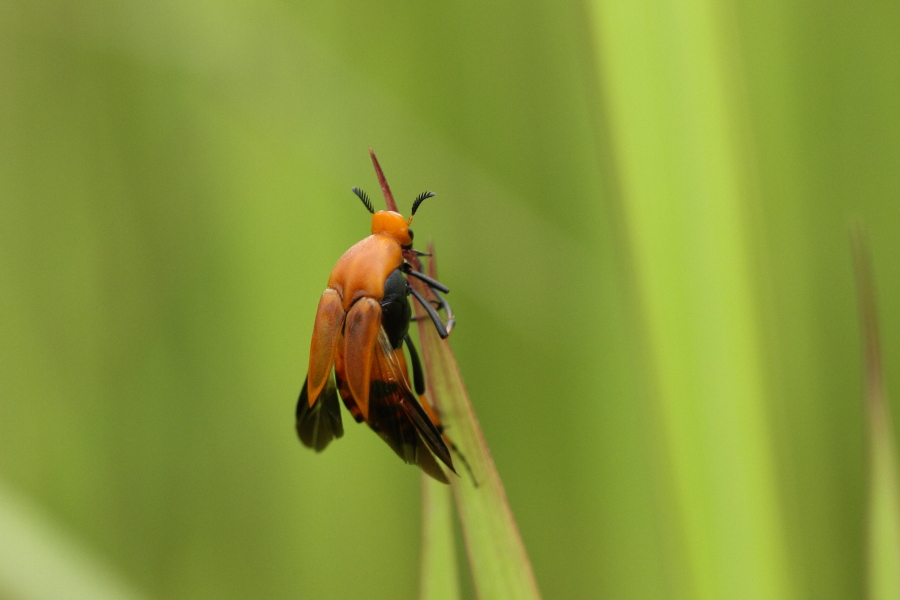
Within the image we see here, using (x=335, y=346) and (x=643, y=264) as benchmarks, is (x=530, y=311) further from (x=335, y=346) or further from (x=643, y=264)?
(x=643, y=264)

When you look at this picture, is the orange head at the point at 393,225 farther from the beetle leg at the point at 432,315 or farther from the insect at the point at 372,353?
the beetle leg at the point at 432,315

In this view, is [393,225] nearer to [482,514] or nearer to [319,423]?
[319,423]

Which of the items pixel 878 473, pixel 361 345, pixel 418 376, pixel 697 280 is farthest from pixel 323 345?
pixel 878 473

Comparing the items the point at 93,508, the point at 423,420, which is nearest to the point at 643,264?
the point at 423,420

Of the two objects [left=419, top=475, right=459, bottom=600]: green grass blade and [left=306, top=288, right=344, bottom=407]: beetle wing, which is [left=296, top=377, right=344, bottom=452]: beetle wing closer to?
[left=306, top=288, right=344, bottom=407]: beetle wing

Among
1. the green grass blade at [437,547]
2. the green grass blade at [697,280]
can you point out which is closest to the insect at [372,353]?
the green grass blade at [437,547]

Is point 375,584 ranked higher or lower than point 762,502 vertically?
lower

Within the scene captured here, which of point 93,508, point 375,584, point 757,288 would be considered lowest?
point 375,584

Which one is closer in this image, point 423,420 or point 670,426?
point 670,426
